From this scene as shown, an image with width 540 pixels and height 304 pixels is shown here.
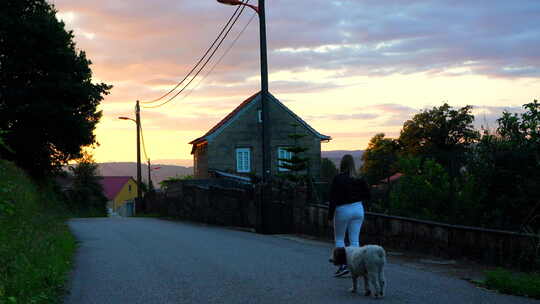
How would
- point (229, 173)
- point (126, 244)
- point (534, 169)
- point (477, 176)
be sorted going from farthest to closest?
point (229, 173) < point (126, 244) < point (477, 176) < point (534, 169)

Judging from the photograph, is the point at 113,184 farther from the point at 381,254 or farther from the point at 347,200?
the point at 381,254

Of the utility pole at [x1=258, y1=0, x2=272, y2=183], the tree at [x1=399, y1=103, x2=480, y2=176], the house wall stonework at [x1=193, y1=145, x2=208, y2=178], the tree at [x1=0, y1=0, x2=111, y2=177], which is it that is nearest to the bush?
the utility pole at [x1=258, y1=0, x2=272, y2=183]

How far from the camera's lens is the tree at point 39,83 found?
2998cm

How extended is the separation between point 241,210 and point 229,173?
88.4ft

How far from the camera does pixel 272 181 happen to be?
20.9 metres

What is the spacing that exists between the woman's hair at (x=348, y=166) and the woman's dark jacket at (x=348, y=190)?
0.07 meters

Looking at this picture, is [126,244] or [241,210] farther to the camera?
[241,210]

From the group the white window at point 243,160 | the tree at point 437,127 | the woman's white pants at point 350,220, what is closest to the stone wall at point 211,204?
the white window at point 243,160

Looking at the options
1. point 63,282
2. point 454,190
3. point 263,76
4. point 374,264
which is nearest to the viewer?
point 374,264

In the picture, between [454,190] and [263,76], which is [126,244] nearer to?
[263,76]

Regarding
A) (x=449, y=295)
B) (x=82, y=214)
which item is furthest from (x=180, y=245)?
(x=82, y=214)

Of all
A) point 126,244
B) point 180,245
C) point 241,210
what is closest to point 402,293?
point 180,245

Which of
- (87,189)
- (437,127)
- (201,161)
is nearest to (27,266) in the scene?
(201,161)

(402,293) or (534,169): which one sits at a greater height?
(534,169)
